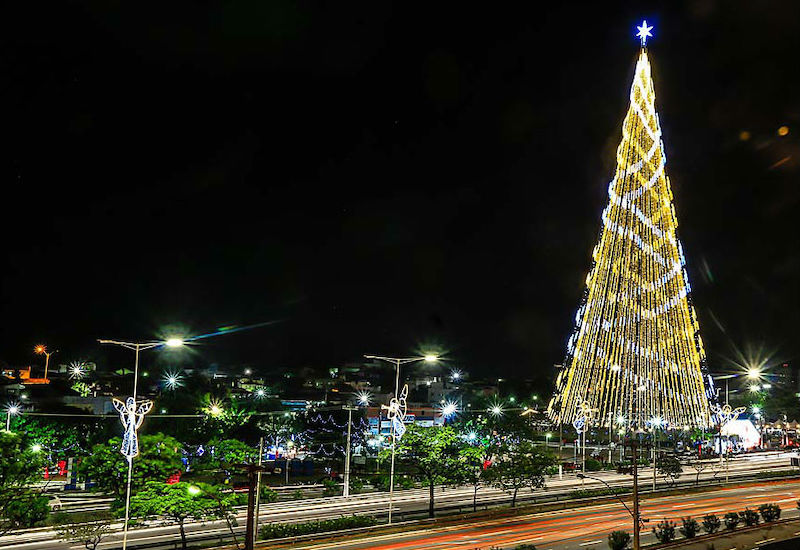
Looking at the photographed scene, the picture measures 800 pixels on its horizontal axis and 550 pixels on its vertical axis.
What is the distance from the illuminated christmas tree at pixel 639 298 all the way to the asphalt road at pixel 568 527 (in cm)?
956

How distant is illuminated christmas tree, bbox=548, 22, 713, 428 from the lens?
58.6 meters

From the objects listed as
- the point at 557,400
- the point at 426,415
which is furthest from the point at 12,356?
the point at 557,400

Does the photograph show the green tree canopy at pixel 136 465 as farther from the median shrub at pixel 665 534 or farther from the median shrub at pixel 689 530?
the median shrub at pixel 689 530

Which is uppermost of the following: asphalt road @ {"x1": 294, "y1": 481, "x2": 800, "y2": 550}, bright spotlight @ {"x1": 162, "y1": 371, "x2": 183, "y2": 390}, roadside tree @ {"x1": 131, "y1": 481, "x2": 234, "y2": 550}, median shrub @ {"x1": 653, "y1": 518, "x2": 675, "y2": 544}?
bright spotlight @ {"x1": 162, "y1": 371, "x2": 183, "y2": 390}

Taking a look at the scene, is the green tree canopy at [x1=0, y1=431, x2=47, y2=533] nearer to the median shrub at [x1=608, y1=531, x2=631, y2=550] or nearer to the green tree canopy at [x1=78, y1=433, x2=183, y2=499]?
the green tree canopy at [x1=78, y1=433, x2=183, y2=499]

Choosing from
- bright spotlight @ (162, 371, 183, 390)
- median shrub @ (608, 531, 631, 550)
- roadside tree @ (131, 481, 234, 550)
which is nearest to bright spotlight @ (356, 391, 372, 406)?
bright spotlight @ (162, 371, 183, 390)

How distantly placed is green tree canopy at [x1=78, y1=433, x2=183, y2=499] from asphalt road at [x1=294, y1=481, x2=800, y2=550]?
7.89 metres

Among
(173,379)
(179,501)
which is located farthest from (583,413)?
(173,379)

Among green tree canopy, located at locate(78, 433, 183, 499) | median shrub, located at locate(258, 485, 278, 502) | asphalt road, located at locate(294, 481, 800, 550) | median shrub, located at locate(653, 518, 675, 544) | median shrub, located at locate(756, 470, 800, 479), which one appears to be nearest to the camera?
median shrub, located at locate(653, 518, 675, 544)

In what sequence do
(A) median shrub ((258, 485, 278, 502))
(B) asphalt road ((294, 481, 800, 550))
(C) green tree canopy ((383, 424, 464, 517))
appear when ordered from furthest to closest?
1. (A) median shrub ((258, 485, 278, 502))
2. (C) green tree canopy ((383, 424, 464, 517))
3. (B) asphalt road ((294, 481, 800, 550))

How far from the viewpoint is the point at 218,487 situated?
35844 millimetres

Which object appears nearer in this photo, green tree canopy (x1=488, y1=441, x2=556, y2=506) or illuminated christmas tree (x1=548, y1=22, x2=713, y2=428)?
green tree canopy (x1=488, y1=441, x2=556, y2=506)

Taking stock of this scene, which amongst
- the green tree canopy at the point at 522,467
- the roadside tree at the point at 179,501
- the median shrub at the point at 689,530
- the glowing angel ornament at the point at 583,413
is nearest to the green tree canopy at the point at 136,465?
the roadside tree at the point at 179,501

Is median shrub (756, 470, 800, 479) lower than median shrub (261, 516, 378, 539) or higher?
higher
